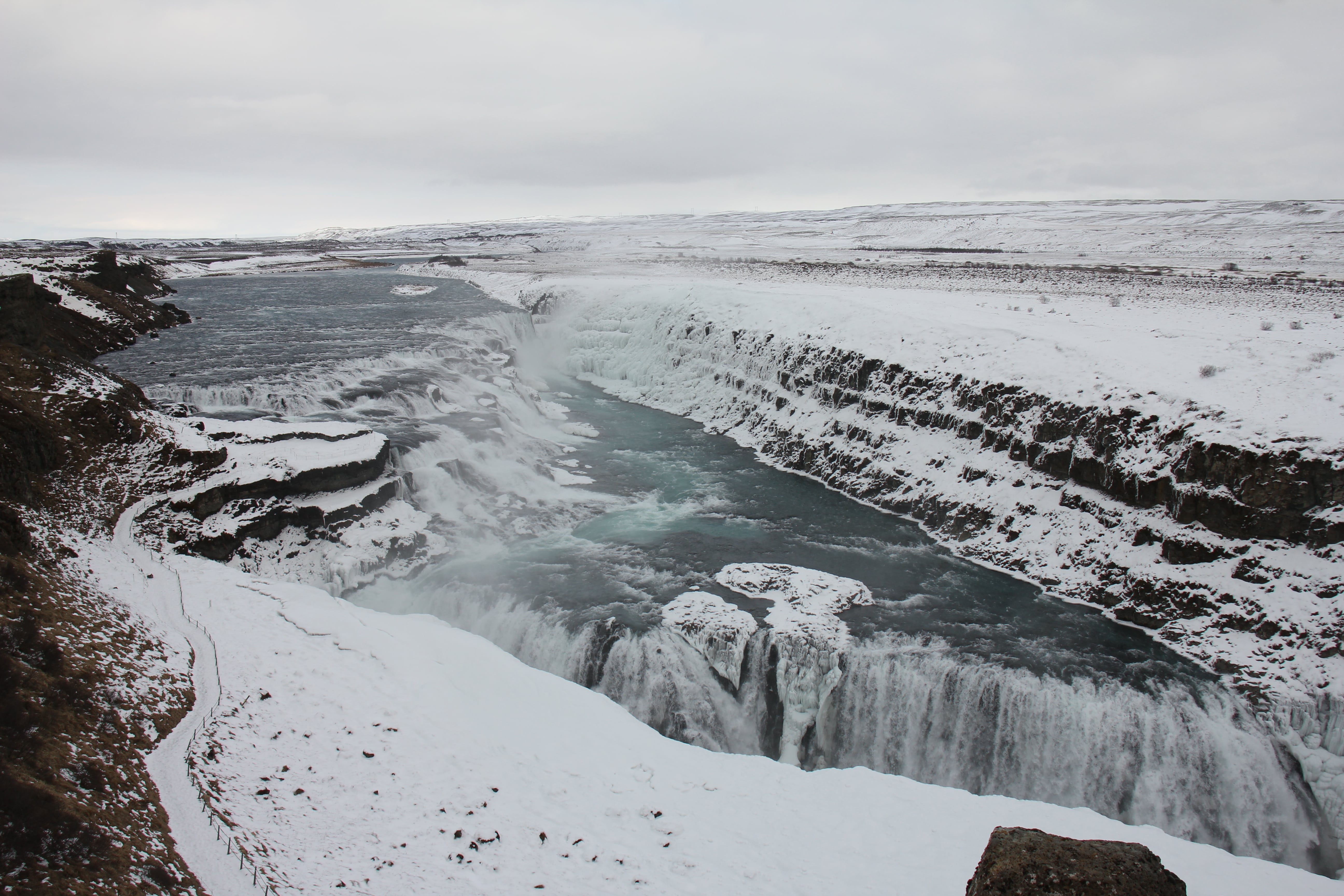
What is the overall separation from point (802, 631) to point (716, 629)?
6.33ft

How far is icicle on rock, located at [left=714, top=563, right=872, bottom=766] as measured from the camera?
14953mm

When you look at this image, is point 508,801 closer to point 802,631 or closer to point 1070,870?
point 1070,870

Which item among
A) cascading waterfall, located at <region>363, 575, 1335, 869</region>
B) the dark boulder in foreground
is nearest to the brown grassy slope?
→ the dark boulder in foreground

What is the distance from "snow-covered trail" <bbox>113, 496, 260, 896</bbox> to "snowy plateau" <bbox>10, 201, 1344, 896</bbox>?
0.04m

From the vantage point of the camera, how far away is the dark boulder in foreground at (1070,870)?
5.71 meters

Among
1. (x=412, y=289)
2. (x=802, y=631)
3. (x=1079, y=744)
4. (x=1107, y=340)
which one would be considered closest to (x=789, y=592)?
(x=802, y=631)

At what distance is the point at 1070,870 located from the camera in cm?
579

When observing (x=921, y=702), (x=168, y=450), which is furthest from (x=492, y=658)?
(x=168, y=450)

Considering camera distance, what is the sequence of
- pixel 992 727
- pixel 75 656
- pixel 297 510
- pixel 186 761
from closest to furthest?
pixel 186 761
pixel 75 656
pixel 992 727
pixel 297 510

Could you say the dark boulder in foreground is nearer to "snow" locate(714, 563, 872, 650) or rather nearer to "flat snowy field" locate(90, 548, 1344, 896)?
"flat snowy field" locate(90, 548, 1344, 896)

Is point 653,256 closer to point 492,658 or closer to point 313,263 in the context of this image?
point 313,263

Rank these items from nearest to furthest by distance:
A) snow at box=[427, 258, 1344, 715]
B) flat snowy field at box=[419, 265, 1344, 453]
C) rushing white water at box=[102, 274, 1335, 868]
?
rushing white water at box=[102, 274, 1335, 868] → snow at box=[427, 258, 1344, 715] → flat snowy field at box=[419, 265, 1344, 453]

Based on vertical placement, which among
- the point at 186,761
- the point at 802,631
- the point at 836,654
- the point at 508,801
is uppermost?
the point at 186,761

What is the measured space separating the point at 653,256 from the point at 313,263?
46.1m
